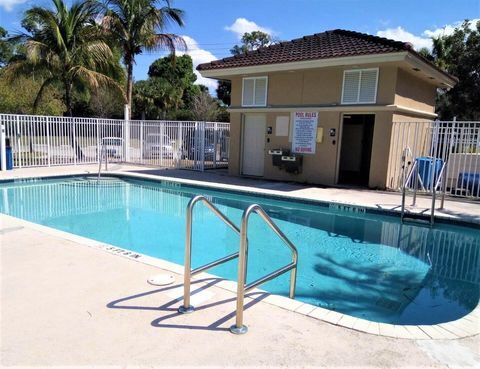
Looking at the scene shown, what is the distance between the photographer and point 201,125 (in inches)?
672

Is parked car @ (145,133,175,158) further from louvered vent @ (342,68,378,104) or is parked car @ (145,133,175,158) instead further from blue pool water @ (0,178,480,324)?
louvered vent @ (342,68,378,104)

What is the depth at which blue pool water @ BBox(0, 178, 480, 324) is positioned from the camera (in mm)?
5238

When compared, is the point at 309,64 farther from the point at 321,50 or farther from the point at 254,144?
the point at 254,144

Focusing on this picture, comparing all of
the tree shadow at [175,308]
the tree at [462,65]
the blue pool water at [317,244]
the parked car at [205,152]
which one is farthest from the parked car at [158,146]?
the tree at [462,65]

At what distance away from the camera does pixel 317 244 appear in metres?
7.66

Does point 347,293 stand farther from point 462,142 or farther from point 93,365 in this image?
point 462,142

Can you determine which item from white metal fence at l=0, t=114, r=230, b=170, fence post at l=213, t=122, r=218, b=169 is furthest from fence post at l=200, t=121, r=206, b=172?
fence post at l=213, t=122, r=218, b=169

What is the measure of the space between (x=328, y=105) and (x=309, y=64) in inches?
59.6

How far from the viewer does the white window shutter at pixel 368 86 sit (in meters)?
12.1

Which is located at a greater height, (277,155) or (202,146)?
(202,146)

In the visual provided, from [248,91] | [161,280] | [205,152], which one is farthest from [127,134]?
[161,280]

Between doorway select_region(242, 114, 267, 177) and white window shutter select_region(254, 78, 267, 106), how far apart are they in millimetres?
511

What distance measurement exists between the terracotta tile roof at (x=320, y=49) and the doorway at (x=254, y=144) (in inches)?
85.5

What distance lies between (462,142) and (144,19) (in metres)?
16.3
